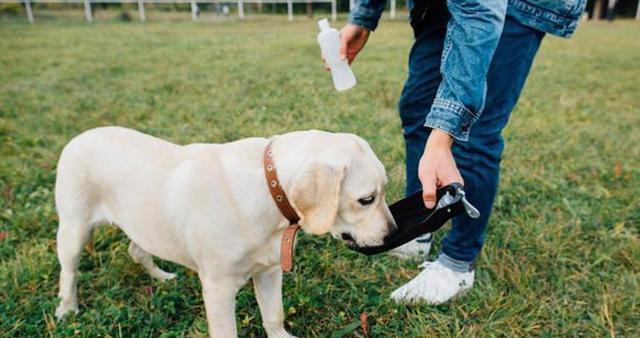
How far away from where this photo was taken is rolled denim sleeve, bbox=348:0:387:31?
2949 mm

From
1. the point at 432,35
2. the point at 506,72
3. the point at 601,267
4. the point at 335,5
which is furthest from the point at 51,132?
the point at 335,5

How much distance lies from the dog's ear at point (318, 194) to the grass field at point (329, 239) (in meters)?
0.81

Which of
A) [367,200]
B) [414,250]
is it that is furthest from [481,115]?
[414,250]

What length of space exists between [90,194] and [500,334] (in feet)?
6.53

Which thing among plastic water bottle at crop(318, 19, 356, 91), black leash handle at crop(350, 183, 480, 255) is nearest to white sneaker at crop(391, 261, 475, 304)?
black leash handle at crop(350, 183, 480, 255)

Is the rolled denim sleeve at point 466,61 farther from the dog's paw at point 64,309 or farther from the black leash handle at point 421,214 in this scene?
the dog's paw at point 64,309

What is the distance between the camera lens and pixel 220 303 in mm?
2174

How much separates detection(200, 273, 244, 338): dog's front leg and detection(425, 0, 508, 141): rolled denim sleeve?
1.03 m

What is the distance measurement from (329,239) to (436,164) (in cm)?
136

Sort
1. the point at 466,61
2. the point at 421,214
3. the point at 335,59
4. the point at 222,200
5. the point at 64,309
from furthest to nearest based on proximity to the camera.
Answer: the point at 335,59
the point at 64,309
the point at 421,214
the point at 222,200
the point at 466,61

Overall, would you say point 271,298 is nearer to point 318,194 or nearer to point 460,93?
point 318,194

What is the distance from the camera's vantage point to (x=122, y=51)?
38.3 ft

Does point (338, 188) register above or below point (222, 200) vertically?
above

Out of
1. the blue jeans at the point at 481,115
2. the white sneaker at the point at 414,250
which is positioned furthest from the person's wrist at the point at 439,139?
the white sneaker at the point at 414,250
